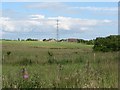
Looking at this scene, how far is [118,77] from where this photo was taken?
7480mm

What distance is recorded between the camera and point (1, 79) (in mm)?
6586

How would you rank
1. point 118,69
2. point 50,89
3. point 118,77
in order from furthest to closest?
point 118,69 < point 118,77 < point 50,89

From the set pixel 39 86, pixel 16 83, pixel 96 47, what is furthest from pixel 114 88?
pixel 96 47

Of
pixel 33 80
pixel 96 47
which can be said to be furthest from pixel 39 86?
pixel 96 47

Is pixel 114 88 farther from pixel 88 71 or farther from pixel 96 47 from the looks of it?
pixel 96 47

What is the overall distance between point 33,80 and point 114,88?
1606 millimetres

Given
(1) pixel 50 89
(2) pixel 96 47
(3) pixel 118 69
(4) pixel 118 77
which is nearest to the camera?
(1) pixel 50 89

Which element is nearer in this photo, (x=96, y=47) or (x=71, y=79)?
(x=71, y=79)

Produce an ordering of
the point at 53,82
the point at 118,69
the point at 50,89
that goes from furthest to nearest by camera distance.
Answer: the point at 118,69
the point at 53,82
the point at 50,89

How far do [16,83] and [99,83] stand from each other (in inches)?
66.0

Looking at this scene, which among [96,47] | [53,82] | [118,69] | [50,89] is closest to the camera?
[50,89]

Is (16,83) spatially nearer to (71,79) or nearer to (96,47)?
(71,79)

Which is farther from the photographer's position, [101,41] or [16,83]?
[101,41]

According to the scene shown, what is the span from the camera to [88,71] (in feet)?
24.7
